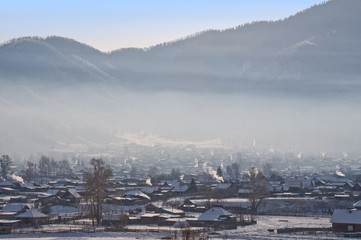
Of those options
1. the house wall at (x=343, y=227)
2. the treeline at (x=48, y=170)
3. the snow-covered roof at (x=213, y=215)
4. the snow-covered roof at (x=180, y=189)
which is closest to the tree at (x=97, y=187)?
the snow-covered roof at (x=213, y=215)

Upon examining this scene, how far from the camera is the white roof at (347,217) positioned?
54.4m

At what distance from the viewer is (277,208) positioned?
75.7 metres

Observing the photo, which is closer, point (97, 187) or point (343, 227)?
point (343, 227)

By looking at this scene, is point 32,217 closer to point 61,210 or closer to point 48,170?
point 61,210

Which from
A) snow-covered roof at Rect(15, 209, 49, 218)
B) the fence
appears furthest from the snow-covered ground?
snow-covered roof at Rect(15, 209, 49, 218)

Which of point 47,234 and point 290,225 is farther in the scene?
point 290,225

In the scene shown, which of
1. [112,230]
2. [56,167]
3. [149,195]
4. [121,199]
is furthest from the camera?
[56,167]

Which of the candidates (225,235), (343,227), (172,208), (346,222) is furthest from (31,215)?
(346,222)

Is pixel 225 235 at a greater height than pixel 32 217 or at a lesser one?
lesser

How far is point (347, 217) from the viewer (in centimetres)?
5484

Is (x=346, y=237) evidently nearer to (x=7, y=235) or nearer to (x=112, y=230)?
(x=112, y=230)

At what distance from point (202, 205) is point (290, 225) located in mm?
19539

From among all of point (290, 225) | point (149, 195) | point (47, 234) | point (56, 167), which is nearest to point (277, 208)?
point (290, 225)

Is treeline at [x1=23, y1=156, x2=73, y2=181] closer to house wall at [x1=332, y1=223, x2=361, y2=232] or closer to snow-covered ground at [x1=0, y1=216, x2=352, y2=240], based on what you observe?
snow-covered ground at [x1=0, y1=216, x2=352, y2=240]
